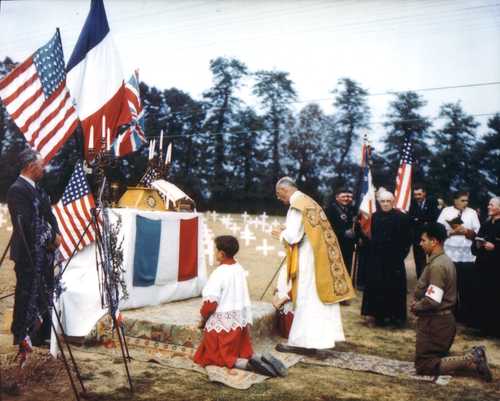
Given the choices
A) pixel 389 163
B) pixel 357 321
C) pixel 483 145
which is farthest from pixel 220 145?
pixel 357 321

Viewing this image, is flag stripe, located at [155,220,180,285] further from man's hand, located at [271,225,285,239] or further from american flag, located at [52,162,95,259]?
man's hand, located at [271,225,285,239]

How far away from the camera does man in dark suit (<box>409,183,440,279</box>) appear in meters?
8.94

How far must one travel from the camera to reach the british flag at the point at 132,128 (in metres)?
8.06

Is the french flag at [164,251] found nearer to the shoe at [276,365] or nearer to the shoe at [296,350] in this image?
the shoe at [296,350]

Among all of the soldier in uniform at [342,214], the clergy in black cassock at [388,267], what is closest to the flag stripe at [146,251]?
the clergy in black cassock at [388,267]

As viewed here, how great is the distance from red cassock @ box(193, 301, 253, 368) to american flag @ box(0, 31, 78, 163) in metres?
2.20

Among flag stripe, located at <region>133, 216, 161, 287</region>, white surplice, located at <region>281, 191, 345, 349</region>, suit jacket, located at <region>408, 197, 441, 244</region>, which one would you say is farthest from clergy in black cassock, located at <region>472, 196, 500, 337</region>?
flag stripe, located at <region>133, 216, 161, 287</region>

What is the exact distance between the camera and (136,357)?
5.03m

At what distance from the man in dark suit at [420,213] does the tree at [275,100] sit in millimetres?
23815

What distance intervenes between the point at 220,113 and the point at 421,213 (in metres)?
27.9

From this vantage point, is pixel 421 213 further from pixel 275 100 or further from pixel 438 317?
pixel 275 100

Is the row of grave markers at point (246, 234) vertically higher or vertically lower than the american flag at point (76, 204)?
lower

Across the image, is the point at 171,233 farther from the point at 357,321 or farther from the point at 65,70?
the point at 357,321

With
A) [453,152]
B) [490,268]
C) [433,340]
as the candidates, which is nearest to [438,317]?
[433,340]
